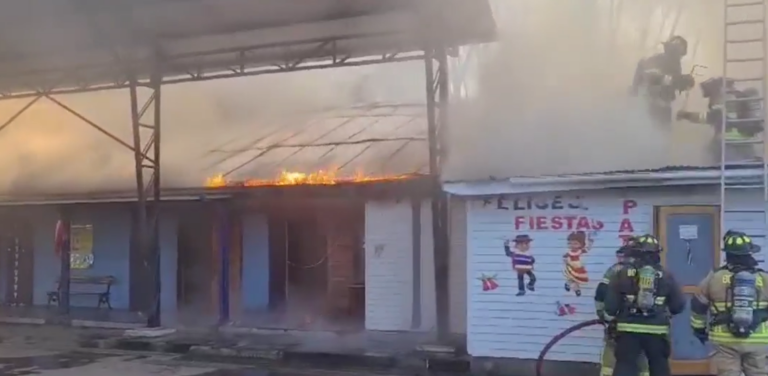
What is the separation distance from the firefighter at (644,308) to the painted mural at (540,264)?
2.27m

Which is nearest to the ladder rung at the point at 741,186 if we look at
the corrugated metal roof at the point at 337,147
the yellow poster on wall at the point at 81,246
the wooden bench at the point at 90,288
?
the corrugated metal roof at the point at 337,147

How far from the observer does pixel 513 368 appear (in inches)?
389

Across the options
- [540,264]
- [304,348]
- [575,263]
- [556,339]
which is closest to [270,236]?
[304,348]

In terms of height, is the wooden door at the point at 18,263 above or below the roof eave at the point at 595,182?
below

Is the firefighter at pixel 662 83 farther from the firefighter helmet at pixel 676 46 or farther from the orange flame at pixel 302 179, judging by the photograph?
the orange flame at pixel 302 179

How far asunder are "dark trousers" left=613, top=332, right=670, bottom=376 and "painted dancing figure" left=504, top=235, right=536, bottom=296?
278cm

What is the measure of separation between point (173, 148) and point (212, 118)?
186 cm

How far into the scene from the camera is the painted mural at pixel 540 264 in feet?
30.8

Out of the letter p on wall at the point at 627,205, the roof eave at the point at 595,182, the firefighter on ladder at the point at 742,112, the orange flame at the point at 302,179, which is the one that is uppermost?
the firefighter on ladder at the point at 742,112

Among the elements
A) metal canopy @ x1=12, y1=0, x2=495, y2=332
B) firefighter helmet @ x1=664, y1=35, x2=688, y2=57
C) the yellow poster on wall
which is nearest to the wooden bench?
the yellow poster on wall

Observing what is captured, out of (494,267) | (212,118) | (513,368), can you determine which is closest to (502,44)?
(494,267)

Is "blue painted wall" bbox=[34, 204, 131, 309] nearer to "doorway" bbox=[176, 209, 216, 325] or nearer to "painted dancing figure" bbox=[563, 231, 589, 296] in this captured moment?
"doorway" bbox=[176, 209, 216, 325]

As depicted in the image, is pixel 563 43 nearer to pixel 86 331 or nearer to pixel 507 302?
pixel 507 302

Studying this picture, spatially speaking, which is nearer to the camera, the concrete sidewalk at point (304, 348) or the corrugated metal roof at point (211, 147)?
the concrete sidewalk at point (304, 348)
